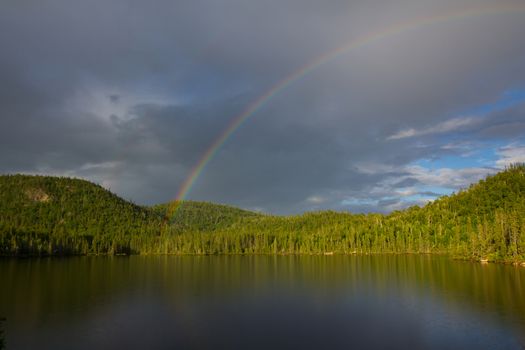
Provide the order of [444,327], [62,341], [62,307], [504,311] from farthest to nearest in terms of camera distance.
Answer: [62,307] → [504,311] → [444,327] → [62,341]

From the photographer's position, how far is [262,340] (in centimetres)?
3866

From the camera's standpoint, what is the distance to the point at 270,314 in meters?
50.8

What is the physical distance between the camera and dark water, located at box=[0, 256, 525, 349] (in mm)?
37562

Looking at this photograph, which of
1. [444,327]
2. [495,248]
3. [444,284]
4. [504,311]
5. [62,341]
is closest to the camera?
[62,341]

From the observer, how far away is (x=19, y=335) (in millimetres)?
39500

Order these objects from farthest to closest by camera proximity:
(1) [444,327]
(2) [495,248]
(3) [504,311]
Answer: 1. (2) [495,248]
2. (3) [504,311]
3. (1) [444,327]

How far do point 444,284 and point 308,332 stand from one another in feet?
139

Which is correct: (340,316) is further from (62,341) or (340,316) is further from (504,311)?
(62,341)

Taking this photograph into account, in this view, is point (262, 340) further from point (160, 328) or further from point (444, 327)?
point (444, 327)

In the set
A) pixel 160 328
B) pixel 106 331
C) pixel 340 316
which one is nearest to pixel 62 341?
pixel 106 331

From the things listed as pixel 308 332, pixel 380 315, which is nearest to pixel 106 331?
pixel 308 332

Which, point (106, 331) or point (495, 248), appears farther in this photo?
point (495, 248)

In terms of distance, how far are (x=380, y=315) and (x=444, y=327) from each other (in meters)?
8.74

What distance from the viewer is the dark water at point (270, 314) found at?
123 ft
